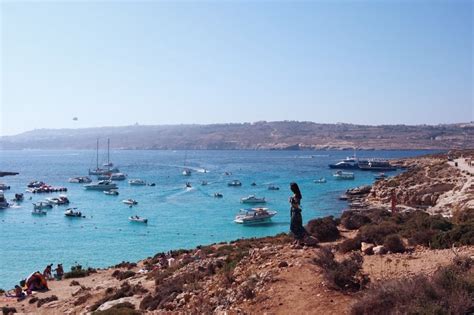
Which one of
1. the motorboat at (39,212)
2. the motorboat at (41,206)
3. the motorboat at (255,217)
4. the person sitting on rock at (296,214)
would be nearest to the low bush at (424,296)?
the person sitting on rock at (296,214)

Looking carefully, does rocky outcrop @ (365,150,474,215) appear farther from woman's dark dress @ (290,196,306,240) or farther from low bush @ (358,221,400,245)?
woman's dark dress @ (290,196,306,240)

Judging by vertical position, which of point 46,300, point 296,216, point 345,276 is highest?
point 296,216

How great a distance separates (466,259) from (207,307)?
5.96m

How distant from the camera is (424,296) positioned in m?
8.00

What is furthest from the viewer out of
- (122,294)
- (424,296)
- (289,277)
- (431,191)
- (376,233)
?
(431,191)

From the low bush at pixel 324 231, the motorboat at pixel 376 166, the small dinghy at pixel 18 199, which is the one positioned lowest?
the small dinghy at pixel 18 199

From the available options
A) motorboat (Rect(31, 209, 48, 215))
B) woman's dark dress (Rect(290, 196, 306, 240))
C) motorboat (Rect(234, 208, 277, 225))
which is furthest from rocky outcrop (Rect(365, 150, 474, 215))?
motorboat (Rect(31, 209, 48, 215))

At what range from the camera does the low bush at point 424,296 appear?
7.67m

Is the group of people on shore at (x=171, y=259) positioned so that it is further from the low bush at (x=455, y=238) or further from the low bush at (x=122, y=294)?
the low bush at (x=122, y=294)

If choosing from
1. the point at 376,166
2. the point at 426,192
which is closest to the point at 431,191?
the point at 426,192

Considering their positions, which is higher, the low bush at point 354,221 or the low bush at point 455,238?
the low bush at point 455,238

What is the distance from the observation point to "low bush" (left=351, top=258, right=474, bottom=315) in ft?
25.2

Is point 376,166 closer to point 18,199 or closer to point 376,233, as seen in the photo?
point 18,199

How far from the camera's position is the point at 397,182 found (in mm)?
58688
